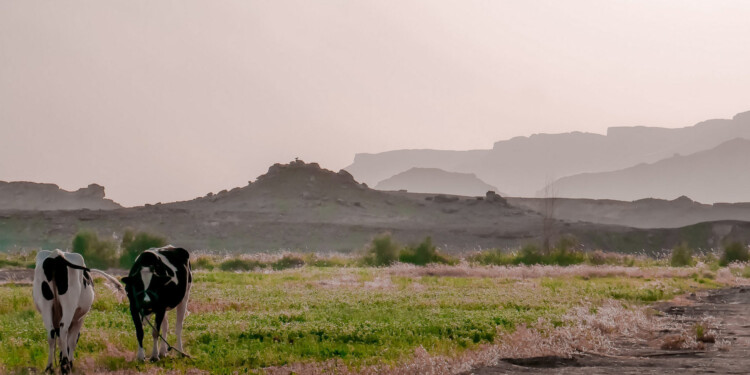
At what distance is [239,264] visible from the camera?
72.1m

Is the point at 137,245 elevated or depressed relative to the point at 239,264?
elevated

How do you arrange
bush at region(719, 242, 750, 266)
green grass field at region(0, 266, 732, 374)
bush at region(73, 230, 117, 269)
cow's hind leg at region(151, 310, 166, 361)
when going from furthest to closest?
1. bush at region(719, 242, 750, 266)
2. bush at region(73, 230, 117, 269)
3. green grass field at region(0, 266, 732, 374)
4. cow's hind leg at region(151, 310, 166, 361)

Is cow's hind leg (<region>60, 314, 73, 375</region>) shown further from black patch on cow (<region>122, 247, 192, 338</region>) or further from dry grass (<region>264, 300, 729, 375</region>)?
dry grass (<region>264, 300, 729, 375</region>)

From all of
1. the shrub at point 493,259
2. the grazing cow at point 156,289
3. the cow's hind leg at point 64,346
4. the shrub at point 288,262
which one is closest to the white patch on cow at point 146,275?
the grazing cow at point 156,289

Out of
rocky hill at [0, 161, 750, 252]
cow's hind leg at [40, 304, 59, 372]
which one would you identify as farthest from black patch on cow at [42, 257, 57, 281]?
rocky hill at [0, 161, 750, 252]

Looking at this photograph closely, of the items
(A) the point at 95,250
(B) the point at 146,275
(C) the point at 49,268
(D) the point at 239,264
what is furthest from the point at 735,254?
(C) the point at 49,268

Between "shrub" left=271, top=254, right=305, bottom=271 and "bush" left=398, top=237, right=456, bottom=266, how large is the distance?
908cm

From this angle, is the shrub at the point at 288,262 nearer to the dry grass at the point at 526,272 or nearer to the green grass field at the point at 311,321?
the dry grass at the point at 526,272

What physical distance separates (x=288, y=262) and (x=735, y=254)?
41982 mm

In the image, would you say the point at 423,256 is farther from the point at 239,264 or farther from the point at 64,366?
the point at 64,366

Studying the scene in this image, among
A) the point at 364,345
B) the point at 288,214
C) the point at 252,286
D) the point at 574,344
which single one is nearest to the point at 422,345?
the point at 364,345

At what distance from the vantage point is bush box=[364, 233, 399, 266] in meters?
75.4

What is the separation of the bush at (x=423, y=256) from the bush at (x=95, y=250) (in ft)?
81.6

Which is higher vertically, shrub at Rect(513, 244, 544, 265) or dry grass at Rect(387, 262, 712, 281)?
shrub at Rect(513, 244, 544, 265)
